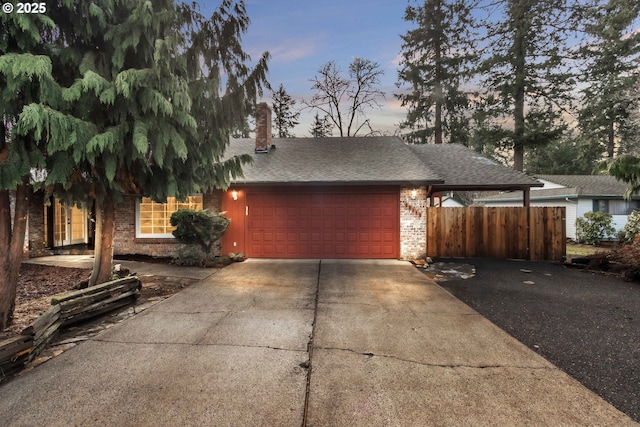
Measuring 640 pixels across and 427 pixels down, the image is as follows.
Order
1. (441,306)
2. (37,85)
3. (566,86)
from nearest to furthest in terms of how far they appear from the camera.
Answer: (37,85)
(441,306)
(566,86)

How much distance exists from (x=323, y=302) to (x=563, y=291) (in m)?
4.90

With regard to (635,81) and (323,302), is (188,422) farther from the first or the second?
(635,81)

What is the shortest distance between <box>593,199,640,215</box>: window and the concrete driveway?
1635 cm

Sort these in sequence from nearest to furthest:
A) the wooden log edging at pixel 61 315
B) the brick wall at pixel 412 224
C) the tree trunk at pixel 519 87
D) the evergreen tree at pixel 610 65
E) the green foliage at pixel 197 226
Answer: the wooden log edging at pixel 61 315
the green foliage at pixel 197 226
the brick wall at pixel 412 224
the evergreen tree at pixel 610 65
the tree trunk at pixel 519 87

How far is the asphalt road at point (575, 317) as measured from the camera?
116 inches

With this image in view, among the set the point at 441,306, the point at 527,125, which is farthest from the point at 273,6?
the point at 527,125

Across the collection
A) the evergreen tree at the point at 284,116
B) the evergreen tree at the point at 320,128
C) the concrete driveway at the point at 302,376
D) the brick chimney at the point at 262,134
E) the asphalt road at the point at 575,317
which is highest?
the evergreen tree at the point at 284,116

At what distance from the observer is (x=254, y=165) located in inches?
415

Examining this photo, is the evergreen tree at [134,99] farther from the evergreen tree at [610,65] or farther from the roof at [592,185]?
the roof at [592,185]

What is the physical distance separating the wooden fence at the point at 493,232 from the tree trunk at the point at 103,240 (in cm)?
869

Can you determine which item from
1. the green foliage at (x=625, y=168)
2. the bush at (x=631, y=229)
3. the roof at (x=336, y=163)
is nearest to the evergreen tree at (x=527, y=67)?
the bush at (x=631, y=229)

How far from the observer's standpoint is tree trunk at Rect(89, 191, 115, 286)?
5.43 m

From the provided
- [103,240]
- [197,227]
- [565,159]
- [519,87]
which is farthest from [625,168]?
[565,159]

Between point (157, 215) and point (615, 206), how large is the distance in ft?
70.2
